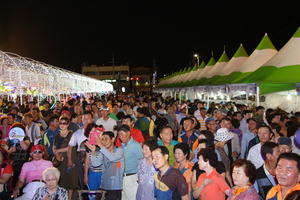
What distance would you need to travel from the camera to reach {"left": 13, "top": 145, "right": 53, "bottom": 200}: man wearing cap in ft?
15.3

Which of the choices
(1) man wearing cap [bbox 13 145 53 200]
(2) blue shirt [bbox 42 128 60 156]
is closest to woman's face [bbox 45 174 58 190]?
(1) man wearing cap [bbox 13 145 53 200]

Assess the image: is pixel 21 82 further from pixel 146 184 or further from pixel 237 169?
pixel 237 169

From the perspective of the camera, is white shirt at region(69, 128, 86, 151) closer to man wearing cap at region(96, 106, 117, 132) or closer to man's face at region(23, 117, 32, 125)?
man wearing cap at region(96, 106, 117, 132)

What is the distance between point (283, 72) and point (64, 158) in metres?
7.73

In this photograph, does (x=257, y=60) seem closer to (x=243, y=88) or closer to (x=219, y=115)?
(x=243, y=88)

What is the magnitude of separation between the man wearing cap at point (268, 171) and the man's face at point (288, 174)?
1016 millimetres

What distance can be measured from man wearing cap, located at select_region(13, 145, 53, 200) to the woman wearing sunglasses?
2.25ft

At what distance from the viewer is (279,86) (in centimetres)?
980

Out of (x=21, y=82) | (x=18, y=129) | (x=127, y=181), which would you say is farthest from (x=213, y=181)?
(x=21, y=82)

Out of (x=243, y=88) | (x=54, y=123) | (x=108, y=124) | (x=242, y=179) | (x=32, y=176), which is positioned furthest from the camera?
(x=243, y=88)

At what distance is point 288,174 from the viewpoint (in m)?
2.97

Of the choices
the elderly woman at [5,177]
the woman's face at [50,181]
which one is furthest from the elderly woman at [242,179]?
the elderly woman at [5,177]

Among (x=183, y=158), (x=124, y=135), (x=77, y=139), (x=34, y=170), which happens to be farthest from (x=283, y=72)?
(x=34, y=170)

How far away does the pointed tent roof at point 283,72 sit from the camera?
963 cm
